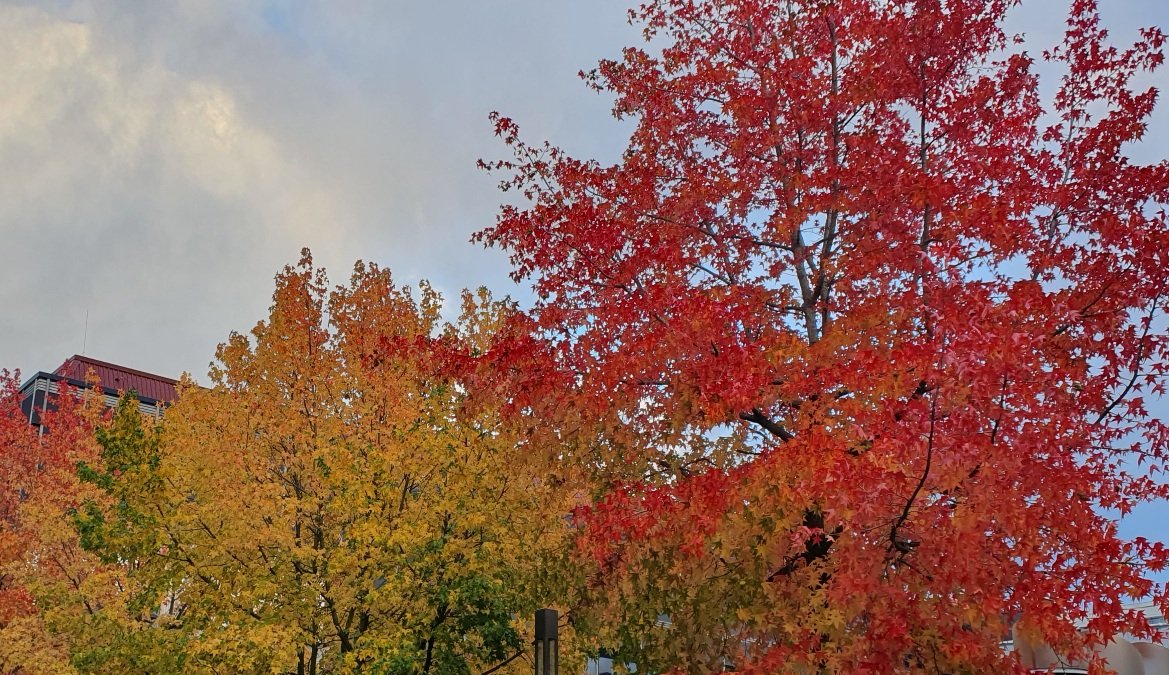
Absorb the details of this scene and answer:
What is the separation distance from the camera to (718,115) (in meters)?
11.7

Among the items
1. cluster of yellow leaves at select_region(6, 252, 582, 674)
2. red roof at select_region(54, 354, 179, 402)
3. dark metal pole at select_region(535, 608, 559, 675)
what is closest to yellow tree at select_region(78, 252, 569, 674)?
cluster of yellow leaves at select_region(6, 252, 582, 674)

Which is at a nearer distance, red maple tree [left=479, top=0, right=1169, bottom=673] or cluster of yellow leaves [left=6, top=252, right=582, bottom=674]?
red maple tree [left=479, top=0, right=1169, bottom=673]

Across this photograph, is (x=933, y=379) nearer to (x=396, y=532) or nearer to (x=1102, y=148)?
(x=1102, y=148)

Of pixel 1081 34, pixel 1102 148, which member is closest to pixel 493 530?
pixel 1102 148

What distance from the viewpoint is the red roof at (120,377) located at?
5481cm

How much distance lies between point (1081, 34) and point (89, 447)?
22.8 metres

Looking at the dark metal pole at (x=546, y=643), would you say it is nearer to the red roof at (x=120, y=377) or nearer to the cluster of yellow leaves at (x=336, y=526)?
the cluster of yellow leaves at (x=336, y=526)

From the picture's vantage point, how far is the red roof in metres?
54.8

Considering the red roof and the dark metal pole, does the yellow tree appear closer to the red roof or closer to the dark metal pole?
the dark metal pole

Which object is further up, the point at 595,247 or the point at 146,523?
the point at 595,247

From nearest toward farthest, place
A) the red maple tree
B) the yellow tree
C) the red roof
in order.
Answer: the red maple tree < the yellow tree < the red roof

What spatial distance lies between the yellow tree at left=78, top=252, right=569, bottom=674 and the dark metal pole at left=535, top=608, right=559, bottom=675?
86.7 inches

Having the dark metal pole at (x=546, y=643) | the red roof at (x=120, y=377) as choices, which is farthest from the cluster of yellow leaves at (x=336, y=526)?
the red roof at (x=120, y=377)

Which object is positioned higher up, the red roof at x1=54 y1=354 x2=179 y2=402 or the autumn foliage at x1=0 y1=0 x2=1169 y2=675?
the red roof at x1=54 y1=354 x2=179 y2=402
